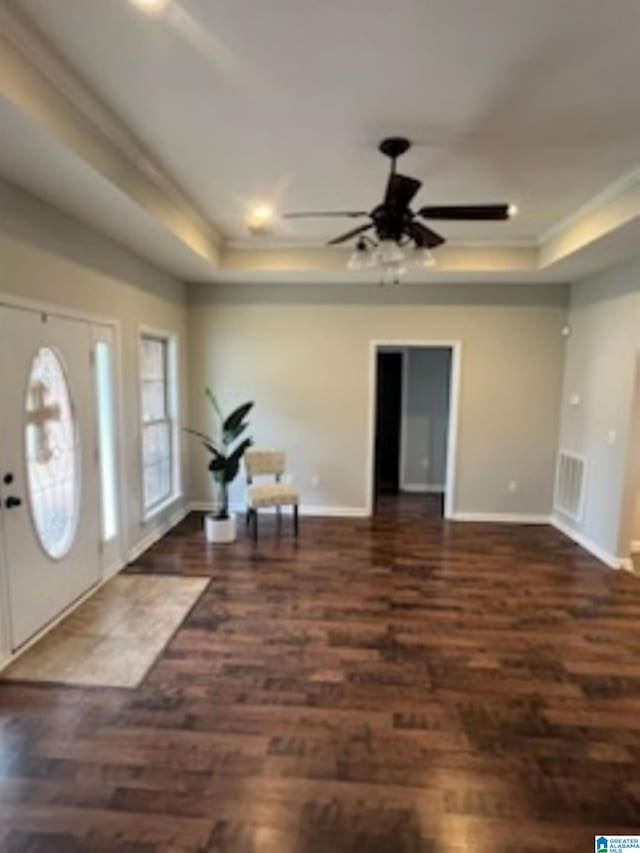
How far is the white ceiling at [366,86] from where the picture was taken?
6.19ft

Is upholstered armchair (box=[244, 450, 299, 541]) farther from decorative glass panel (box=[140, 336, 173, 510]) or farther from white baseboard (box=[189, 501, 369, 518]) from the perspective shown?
decorative glass panel (box=[140, 336, 173, 510])

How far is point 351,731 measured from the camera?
2.46 metres

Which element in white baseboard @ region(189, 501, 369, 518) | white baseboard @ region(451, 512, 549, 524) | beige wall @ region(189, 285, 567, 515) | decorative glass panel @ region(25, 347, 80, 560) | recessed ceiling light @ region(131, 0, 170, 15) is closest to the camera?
recessed ceiling light @ region(131, 0, 170, 15)

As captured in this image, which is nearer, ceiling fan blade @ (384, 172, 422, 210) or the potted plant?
ceiling fan blade @ (384, 172, 422, 210)

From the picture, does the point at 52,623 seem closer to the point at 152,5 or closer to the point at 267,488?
the point at 267,488

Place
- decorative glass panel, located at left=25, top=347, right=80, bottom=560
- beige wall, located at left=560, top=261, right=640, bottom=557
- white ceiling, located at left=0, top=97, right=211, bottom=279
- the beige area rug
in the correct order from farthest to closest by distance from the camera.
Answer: beige wall, located at left=560, top=261, right=640, bottom=557 < decorative glass panel, located at left=25, top=347, right=80, bottom=560 < the beige area rug < white ceiling, located at left=0, top=97, right=211, bottom=279

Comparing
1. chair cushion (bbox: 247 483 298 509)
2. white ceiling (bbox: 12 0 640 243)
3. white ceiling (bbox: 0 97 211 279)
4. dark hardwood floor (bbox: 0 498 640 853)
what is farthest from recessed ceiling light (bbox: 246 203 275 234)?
dark hardwood floor (bbox: 0 498 640 853)

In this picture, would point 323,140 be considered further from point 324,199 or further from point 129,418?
point 129,418

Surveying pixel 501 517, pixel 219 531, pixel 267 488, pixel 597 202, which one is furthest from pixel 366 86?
pixel 501 517

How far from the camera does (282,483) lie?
238 inches

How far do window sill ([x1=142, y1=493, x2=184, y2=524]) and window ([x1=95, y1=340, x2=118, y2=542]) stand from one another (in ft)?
2.04

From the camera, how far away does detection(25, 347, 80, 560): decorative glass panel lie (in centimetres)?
324

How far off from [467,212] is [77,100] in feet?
6.67

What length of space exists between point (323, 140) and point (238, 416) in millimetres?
2871
